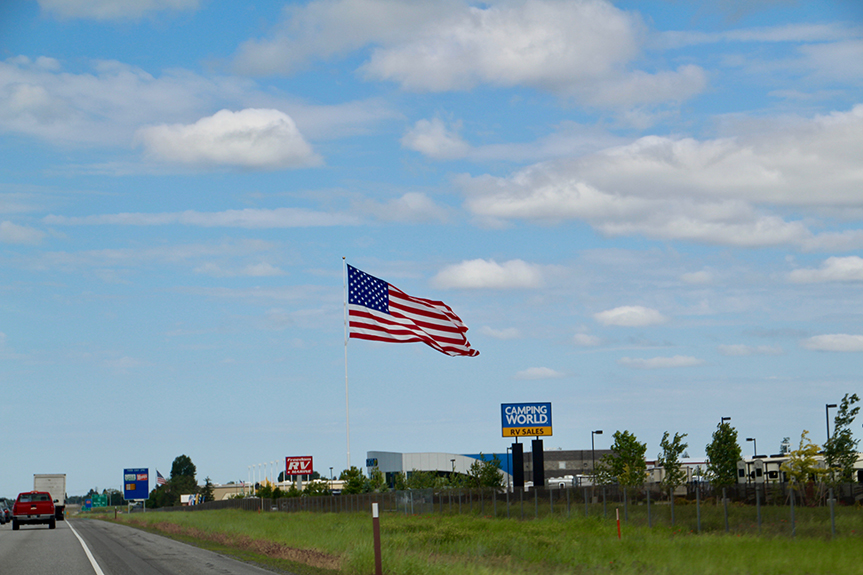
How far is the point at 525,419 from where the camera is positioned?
69.4 metres

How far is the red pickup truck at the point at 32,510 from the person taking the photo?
164ft

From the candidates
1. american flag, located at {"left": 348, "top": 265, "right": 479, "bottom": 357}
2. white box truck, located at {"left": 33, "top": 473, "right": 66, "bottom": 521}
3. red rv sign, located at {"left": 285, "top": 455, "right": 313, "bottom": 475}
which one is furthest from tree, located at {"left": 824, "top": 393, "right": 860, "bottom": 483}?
red rv sign, located at {"left": 285, "top": 455, "right": 313, "bottom": 475}

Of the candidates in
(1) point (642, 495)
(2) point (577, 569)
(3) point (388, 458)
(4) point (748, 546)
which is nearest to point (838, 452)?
(1) point (642, 495)

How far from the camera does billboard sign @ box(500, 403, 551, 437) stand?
6894 centimetres

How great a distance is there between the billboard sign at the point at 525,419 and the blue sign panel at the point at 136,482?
43.3m

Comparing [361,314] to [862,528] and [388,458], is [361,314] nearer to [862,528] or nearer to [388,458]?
[862,528]

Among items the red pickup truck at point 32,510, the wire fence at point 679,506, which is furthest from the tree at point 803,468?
the red pickup truck at point 32,510

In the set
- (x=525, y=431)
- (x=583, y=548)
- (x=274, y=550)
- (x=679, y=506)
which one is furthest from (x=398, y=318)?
(x=525, y=431)

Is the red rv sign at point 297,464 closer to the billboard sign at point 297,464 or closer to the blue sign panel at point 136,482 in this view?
the billboard sign at point 297,464

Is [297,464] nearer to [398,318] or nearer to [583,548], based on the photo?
[398,318]

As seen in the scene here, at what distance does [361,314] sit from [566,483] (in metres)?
87.8

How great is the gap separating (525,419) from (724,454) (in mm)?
17248

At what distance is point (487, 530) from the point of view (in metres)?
35.3

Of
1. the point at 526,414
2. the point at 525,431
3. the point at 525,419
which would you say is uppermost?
the point at 526,414
